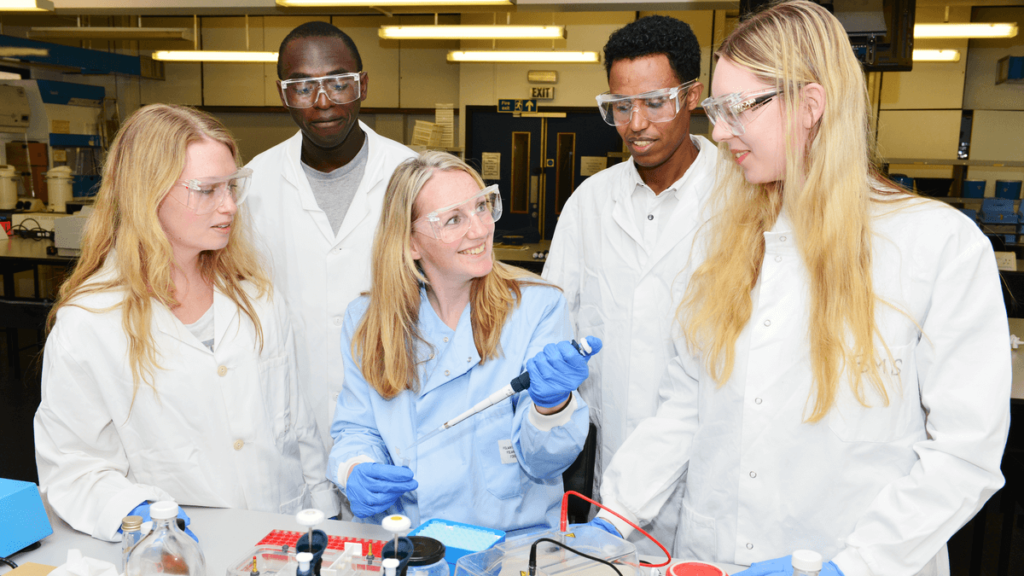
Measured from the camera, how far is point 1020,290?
5.19 m

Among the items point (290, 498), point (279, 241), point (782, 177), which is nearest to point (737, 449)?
point (782, 177)

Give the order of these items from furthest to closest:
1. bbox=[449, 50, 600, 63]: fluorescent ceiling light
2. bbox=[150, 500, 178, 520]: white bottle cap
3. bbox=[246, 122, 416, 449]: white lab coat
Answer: bbox=[449, 50, 600, 63]: fluorescent ceiling light
bbox=[246, 122, 416, 449]: white lab coat
bbox=[150, 500, 178, 520]: white bottle cap

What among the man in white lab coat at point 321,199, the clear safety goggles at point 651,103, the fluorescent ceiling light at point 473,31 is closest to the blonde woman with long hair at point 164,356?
the man in white lab coat at point 321,199

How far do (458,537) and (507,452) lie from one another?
1.22 ft

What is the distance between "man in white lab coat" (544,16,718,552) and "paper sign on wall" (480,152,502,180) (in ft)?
21.4

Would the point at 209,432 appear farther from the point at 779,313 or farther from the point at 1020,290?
the point at 1020,290

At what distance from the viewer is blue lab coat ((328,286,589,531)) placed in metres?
1.57

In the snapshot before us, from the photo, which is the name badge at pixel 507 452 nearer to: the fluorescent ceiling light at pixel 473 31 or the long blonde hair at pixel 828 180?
the long blonde hair at pixel 828 180

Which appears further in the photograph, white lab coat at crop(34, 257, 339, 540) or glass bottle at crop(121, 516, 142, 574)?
white lab coat at crop(34, 257, 339, 540)

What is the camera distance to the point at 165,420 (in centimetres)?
160

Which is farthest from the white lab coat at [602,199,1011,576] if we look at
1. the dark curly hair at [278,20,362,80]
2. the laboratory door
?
the laboratory door

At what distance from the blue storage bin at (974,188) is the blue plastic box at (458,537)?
7833 millimetres

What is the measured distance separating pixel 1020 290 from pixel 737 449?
5070mm

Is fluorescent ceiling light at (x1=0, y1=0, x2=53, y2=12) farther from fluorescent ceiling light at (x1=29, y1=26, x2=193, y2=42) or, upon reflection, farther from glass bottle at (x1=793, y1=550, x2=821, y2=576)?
glass bottle at (x1=793, y1=550, x2=821, y2=576)
